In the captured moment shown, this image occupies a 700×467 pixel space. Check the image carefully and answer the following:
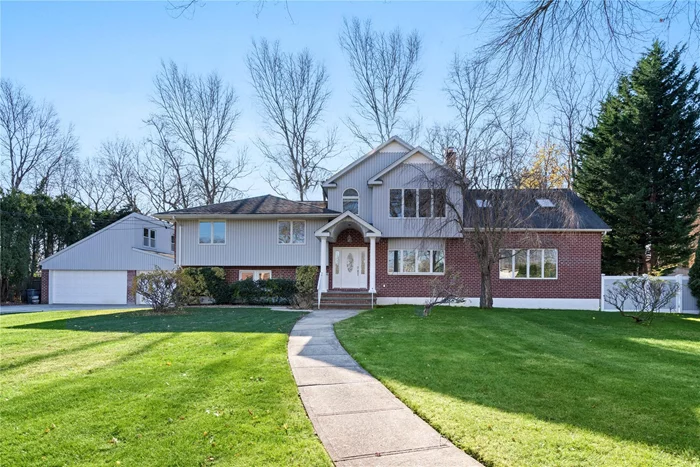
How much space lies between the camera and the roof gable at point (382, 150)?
1961 cm

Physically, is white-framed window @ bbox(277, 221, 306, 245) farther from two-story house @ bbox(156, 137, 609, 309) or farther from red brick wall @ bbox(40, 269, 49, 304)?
red brick wall @ bbox(40, 269, 49, 304)

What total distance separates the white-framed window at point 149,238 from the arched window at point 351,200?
14454 mm

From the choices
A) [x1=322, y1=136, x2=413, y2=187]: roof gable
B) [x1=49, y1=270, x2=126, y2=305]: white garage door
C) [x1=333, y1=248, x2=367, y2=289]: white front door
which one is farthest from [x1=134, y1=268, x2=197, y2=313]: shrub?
[x1=49, y1=270, x2=126, y2=305]: white garage door

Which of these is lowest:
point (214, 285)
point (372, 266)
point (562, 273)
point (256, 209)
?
Result: point (214, 285)

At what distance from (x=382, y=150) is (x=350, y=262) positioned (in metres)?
5.58

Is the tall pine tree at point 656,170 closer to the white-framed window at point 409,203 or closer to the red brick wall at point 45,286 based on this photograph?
the white-framed window at point 409,203

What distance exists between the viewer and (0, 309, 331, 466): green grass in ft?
11.5

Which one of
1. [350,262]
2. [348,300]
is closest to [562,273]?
[350,262]

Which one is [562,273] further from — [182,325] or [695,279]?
[182,325]

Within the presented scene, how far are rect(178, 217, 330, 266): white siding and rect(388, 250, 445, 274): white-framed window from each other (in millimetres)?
3558

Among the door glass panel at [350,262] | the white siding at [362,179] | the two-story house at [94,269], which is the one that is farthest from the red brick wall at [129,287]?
the door glass panel at [350,262]

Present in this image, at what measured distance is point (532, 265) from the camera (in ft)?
60.4

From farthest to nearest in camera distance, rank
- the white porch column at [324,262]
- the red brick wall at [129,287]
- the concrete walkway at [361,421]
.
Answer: the red brick wall at [129,287] < the white porch column at [324,262] < the concrete walkway at [361,421]

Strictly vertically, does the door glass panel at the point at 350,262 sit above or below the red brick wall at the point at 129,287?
above
